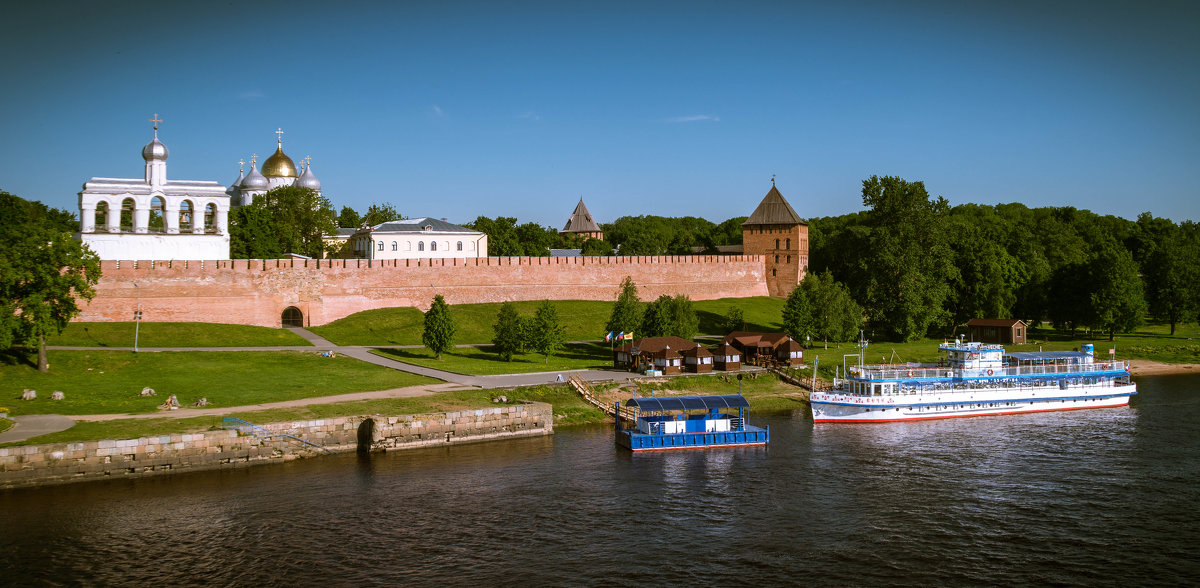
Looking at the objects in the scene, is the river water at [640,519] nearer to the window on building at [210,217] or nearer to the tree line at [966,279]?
the tree line at [966,279]

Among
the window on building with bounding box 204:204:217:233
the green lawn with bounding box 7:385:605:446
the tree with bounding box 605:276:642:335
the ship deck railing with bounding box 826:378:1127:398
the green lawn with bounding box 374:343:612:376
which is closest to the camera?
the green lawn with bounding box 7:385:605:446

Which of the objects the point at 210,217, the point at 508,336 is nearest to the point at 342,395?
the point at 508,336

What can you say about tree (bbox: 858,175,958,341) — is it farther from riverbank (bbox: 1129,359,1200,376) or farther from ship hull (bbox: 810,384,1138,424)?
ship hull (bbox: 810,384,1138,424)

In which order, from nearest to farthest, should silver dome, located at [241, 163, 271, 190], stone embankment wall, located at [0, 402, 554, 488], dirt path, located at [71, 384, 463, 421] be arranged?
1. stone embankment wall, located at [0, 402, 554, 488]
2. dirt path, located at [71, 384, 463, 421]
3. silver dome, located at [241, 163, 271, 190]

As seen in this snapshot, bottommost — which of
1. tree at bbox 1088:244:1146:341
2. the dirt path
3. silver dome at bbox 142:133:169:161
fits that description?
the dirt path

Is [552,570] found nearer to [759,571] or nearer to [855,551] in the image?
[759,571]

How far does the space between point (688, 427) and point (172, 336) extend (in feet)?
101

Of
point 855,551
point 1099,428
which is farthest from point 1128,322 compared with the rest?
point 855,551

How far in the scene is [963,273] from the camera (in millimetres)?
72250

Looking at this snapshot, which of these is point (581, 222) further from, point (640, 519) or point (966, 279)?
point (640, 519)

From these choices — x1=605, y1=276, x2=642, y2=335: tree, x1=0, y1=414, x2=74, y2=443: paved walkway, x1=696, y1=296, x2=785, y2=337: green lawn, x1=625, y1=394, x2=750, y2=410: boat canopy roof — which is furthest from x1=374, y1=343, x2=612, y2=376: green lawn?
x1=0, y1=414, x2=74, y2=443: paved walkway

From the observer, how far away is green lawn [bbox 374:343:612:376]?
155 ft

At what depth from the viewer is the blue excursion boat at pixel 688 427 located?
36.0 metres

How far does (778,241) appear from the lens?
3214 inches
